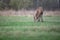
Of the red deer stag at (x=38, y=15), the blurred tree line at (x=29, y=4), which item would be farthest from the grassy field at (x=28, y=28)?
the blurred tree line at (x=29, y=4)

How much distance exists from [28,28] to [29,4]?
0.37 metres

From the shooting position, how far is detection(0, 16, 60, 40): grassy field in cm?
383

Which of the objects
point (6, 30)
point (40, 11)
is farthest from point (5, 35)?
point (40, 11)

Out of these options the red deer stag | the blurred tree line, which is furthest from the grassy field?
the blurred tree line

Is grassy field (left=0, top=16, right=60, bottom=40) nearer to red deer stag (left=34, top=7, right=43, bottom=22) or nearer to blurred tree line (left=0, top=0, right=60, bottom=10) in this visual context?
red deer stag (left=34, top=7, right=43, bottom=22)

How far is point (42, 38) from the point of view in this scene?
383 cm

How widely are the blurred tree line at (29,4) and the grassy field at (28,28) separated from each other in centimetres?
15

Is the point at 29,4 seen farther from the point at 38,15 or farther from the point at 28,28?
the point at 28,28

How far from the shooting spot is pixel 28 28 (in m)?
3.87

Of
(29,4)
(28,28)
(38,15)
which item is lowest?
(28,28)

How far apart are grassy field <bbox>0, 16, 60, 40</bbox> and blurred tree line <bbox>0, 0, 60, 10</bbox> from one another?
155 millimetres

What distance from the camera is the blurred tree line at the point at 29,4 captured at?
3.91 m

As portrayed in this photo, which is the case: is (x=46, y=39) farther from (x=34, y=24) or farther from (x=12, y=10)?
(x=12, y=10)

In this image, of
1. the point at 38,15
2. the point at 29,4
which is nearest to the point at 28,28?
the point at 38,15
